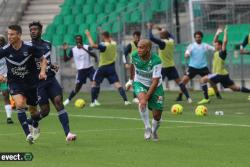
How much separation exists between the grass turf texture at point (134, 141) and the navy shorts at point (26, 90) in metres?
0.81

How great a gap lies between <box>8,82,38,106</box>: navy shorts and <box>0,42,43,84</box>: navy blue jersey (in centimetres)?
7

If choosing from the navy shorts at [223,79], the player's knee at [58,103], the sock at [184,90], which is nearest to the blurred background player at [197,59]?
the sock at [184,90]

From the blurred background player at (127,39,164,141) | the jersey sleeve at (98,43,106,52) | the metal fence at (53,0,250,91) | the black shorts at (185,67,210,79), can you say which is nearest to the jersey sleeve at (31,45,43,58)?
the blurred background player at (127,39,164,141)

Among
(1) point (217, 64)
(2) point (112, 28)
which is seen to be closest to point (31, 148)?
(1) point (217, 64)

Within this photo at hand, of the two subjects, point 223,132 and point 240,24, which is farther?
point 240,24

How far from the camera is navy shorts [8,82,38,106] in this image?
15445 mm

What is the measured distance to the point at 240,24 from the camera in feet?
112

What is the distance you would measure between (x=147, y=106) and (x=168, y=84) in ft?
62.2

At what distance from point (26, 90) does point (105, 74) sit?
12.3 meters

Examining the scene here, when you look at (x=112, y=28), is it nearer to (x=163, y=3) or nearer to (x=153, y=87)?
(x=163, y=3)

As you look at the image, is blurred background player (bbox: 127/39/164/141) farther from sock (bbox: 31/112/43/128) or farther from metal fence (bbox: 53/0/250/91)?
metal fence (bbox: 53/0/250/91)

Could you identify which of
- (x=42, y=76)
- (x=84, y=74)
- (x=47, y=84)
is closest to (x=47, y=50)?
(x=47, y=84)

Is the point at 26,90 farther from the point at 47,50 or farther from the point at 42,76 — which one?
the point at 47,50

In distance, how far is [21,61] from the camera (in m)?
15.3
